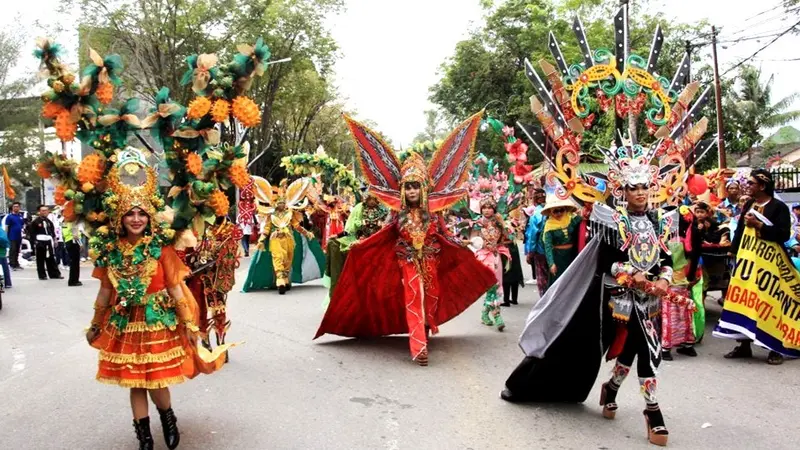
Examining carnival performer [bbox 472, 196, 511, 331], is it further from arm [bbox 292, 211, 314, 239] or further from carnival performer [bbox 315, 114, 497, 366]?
arm [bbox 292, 211, 314, 239]

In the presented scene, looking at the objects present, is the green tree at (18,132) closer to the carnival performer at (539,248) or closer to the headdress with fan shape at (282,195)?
the headdress with fan shape at (282,195)

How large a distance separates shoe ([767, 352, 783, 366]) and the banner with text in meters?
0.06

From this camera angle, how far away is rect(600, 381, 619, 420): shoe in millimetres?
5367

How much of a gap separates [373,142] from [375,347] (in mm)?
2437

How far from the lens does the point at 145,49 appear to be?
25203mm

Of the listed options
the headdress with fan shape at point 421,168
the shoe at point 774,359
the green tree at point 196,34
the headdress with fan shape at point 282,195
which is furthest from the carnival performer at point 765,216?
the green tree at point 196,34

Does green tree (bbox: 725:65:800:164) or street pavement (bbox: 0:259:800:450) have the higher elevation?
green tree (bbox: 725:65:800:164)

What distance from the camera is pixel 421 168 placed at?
791 cm

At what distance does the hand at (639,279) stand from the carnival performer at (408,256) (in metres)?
3.00

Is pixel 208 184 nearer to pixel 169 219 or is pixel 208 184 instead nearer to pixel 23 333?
pixel 169 219

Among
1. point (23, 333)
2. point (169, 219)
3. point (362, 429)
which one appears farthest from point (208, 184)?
point (23, 333)

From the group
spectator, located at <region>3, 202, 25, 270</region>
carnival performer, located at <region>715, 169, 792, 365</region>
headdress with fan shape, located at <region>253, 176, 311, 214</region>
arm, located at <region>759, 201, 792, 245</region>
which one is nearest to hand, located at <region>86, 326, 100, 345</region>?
carnival performer, located at <region>715, 169, 792, 365</region>

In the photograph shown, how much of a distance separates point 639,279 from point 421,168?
345cm

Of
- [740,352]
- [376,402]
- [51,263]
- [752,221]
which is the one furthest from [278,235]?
[752,221]
